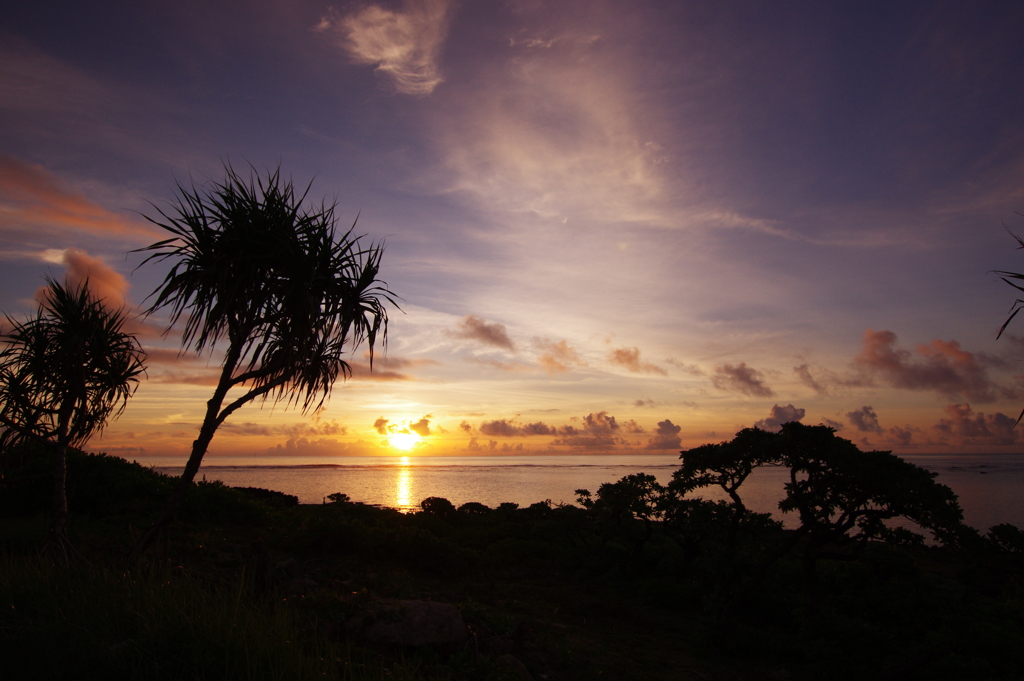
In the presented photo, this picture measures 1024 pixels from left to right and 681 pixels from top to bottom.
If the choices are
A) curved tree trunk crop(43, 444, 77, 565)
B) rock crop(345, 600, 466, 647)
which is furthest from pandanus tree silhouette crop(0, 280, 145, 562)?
rock crop(345, 600, 466, 647)

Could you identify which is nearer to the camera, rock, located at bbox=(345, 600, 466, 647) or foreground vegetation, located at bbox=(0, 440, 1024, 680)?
foreground vegetation, located at bbox=(0, 440, 1024, 680)

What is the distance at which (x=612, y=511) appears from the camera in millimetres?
13453

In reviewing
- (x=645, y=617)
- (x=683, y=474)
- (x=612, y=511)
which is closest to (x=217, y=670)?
(x=683, y=474)

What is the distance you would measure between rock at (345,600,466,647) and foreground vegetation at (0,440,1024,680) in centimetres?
12

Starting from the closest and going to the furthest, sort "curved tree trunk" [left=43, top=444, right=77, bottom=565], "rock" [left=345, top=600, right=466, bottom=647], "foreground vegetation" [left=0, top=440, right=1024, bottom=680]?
1. "foreground vegetation" [left=0, top=440, right=1024, bottom=680]
2. "rock" [left=345, top=600, right=466, bottom=647]
3. "curved tree trunk" [left=43, top=444, right=77, bottom=565]

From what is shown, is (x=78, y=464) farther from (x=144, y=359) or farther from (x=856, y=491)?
(x=856, y=491)

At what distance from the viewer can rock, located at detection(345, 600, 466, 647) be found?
6.30 m

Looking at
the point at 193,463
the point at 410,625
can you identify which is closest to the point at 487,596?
the point at 410,625

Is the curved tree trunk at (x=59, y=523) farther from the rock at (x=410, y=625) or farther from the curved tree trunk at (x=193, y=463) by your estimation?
the rock at (x=410, y=625)

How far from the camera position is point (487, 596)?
11438 mm

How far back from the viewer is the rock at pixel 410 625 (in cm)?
630

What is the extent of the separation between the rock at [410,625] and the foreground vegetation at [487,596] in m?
0.12

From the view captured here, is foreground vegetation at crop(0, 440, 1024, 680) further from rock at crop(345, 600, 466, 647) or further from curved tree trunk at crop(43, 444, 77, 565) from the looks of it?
curved tree trunk at crop(43, 444, 77, 565)

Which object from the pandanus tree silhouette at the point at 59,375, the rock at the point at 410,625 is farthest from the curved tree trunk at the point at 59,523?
the rock at the point at 410,625
